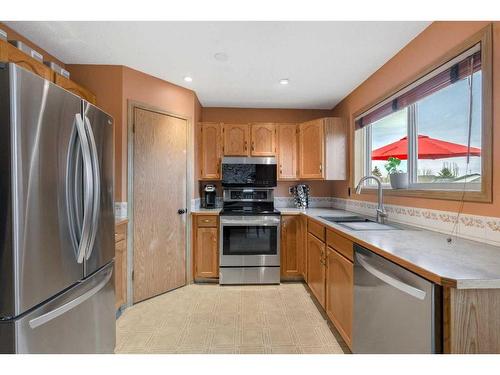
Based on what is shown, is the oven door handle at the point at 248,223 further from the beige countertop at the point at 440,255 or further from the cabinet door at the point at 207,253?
the beige countertop at the point at 440,255

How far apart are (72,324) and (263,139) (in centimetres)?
275

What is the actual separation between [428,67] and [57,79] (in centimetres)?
275

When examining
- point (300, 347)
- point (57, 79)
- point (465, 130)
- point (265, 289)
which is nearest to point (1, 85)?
point (57, 79)

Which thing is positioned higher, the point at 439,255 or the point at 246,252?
the point at 439,255

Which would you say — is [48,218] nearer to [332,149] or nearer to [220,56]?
[220,56]

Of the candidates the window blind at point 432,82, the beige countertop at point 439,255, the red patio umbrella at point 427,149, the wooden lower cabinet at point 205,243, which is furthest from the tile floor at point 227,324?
the window blind at point 432,82

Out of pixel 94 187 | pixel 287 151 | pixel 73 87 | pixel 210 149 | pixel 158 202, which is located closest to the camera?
pixel 94 187

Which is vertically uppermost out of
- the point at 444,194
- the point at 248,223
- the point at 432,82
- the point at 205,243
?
the point at 432,82

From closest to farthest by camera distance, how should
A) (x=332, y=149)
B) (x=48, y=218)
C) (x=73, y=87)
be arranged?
1. (x=48, y=218)
2. (x=73, y=87)
3. (x=332, y=149)

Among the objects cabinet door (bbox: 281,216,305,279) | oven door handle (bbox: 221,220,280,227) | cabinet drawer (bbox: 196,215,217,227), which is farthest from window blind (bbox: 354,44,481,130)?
cabinet drawer (bbox: 196,215,217,227)

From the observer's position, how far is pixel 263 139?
3291 mm

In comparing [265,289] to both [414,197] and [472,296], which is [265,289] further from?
[472,296]

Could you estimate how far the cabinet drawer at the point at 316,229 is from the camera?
2156 millimetres

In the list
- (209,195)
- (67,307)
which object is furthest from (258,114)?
(67,307)
